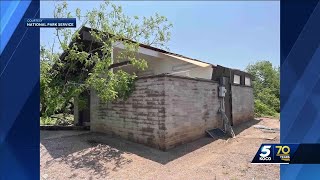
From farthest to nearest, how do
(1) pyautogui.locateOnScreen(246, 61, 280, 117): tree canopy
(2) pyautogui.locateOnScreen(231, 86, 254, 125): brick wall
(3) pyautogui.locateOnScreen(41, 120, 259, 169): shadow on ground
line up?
(1) pyautogui.locateOnScreen(246, 61, 280, 117): tree canopy < (2) pyautogui.locateOnScreen(231, 86, 254, 125): brick wall < (3) pyautogui.locateOnScreen(41, 120, 259, 169): shadow on ground

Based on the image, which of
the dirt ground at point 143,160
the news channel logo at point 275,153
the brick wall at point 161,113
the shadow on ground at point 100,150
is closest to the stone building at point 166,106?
the brick wall at point 161,113

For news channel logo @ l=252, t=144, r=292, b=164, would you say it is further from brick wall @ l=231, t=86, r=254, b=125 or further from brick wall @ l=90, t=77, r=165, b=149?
brick wall @ l=231, t=86, r=254, b=125

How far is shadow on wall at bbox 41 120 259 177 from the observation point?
23.6 ft

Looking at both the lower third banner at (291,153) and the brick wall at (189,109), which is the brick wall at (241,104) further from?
the lower third banner at (291,153)

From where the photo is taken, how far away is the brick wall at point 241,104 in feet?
47.6

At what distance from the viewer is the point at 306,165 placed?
11.6ft

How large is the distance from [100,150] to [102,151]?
12 centimetres

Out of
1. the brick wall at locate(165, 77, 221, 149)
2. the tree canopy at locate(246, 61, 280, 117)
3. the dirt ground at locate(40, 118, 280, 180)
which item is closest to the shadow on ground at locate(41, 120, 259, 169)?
the dirt ground at locate(40, 118, 280, 180)

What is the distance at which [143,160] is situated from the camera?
7508mm

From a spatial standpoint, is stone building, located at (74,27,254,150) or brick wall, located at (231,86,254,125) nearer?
stone building, located at (74,27,254,150)

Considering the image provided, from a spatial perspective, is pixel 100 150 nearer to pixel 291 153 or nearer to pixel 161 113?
pixel 161 113

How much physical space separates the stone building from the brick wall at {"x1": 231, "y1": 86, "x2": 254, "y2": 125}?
53 cm

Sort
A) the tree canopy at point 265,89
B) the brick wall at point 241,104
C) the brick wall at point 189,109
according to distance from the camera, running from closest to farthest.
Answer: the brick wall at point 189,109, the brick wall at point 241,104, the tree canopy at point 265,89

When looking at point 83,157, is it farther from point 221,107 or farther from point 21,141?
point 221,107
